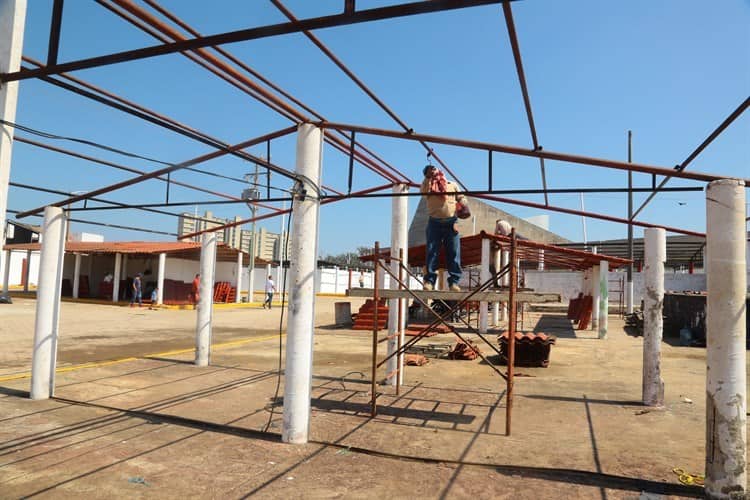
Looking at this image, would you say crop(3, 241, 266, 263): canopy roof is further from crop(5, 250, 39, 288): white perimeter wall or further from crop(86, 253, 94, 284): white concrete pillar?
crop(5, 250, 39, 288): white perimeter wall

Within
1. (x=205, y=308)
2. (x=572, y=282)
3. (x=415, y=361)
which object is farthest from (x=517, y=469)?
(x=572, y=282)

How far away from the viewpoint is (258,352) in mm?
13086

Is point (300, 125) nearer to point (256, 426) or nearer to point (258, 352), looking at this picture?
point (256, 426)

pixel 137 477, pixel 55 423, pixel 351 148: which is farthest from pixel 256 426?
pixel 351 148

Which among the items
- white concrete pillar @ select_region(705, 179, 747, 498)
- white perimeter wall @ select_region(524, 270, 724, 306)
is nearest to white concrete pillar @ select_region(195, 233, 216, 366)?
white concrete pillar @ select_region(705, 179, 747, 498)

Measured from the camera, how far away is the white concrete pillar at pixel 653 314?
25.0 feet

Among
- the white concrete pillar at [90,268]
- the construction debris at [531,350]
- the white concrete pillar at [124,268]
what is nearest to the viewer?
the construction debris at [531,350]

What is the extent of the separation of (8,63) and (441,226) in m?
5.66

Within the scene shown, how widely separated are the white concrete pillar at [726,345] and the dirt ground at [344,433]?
0.47 metres

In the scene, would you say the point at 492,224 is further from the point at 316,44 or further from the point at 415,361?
the point at 316,44

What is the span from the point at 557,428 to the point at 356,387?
12.3 ft

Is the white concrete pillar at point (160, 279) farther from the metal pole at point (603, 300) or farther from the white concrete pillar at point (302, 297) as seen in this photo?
the white concrete pillar at point (302, 297)

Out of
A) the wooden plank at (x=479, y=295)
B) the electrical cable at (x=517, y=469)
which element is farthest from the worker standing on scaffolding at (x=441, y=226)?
the electrical cable at (x=517, y=469)

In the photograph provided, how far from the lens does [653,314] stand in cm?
761
